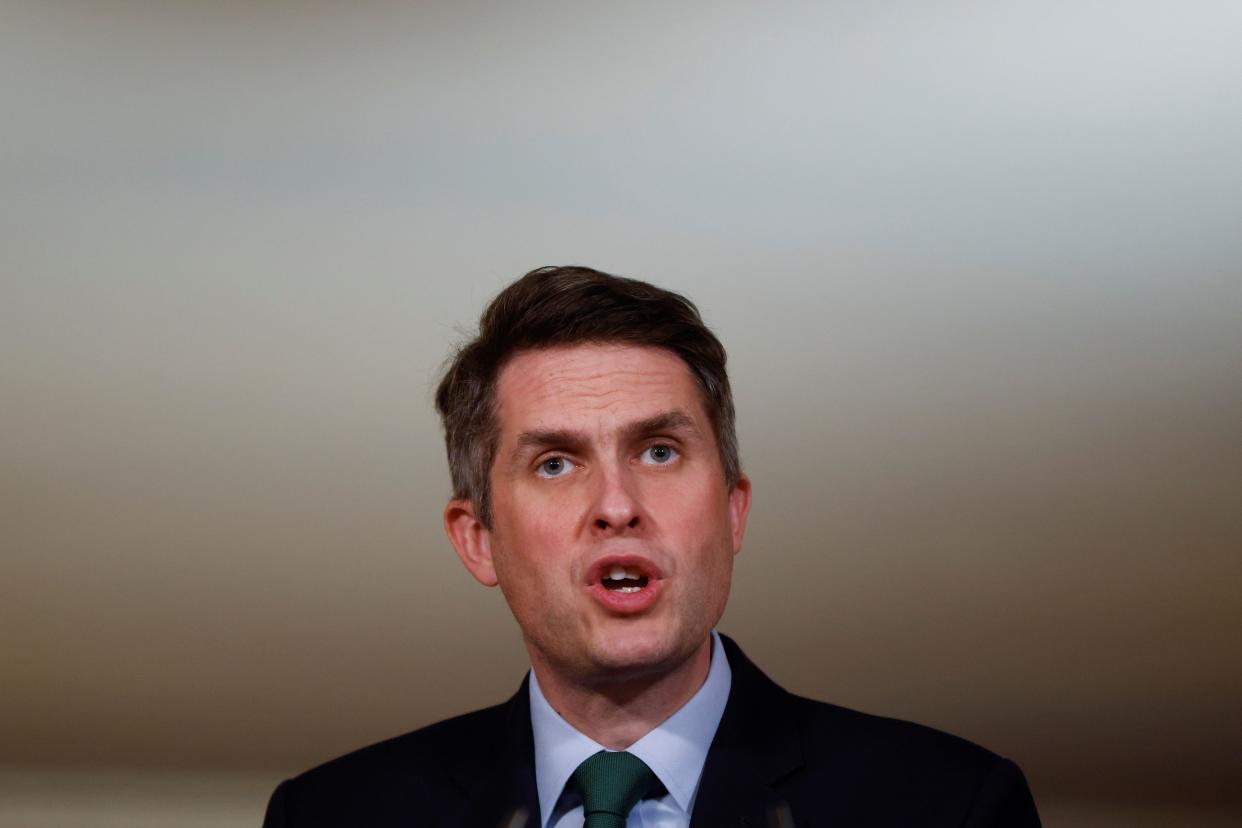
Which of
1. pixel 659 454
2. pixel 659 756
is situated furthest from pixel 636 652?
pixel 659 454

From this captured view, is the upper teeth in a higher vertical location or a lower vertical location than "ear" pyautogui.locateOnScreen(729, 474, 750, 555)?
lower

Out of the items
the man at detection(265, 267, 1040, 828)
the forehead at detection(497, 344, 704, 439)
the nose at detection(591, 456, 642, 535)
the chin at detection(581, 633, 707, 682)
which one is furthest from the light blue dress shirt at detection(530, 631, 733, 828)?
the forehead at detection(497, 344, 704, 439)

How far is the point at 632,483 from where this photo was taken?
2260 mm

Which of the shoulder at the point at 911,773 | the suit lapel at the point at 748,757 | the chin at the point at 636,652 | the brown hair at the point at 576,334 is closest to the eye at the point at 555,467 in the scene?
the brown hair at the point at 576,334

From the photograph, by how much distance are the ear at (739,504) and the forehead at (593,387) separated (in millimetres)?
157

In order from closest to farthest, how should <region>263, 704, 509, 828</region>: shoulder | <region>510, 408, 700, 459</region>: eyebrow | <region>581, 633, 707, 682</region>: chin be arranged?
1. <region>581, 633, 707, 682</region>: chin
2. <region>510, 408, 700, 459</region>: eyebrow
3. <region>263, 704, 509, 828</region>: shoulder

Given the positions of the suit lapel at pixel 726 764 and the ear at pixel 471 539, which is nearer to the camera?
the suit lapel at pixel 726 764

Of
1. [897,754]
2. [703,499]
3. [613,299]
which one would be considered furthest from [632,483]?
[897,754]

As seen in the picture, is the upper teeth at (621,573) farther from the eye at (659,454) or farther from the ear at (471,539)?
the ear at (471,539)

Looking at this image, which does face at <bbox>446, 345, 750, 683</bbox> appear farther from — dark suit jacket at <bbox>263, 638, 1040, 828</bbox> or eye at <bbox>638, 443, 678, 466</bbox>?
dark suit jacket at <bbox>263, 638, 1040, 828</bbox>

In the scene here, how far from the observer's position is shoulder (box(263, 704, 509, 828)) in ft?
8.02

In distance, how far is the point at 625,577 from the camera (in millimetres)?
2227

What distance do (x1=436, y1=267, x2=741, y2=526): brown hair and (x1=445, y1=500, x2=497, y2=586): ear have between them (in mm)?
22

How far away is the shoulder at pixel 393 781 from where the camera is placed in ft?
8.02
